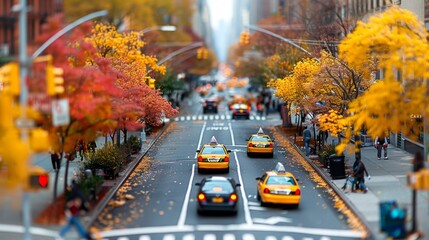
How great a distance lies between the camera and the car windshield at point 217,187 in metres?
25.9

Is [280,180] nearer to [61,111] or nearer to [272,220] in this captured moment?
[272,220]

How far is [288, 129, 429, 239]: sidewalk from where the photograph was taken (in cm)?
2384

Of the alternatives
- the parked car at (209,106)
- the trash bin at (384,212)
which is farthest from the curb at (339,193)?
the parked car at (209,106)

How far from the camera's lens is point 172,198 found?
1165 inches

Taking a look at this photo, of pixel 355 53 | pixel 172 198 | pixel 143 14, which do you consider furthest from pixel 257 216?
pixel 143 14

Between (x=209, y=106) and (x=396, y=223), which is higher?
(x=209, y=106)

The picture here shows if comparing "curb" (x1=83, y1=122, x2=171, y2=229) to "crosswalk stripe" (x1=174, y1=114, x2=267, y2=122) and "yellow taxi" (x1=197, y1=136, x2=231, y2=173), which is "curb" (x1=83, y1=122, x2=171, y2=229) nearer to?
"yellow taxi" (x1=197, y1=136, x2=231, y2=173)

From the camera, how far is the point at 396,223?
21.4m

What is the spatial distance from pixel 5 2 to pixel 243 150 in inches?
752

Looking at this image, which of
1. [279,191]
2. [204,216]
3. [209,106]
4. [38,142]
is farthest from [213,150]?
[209,106]

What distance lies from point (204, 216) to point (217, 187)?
111 centimetres

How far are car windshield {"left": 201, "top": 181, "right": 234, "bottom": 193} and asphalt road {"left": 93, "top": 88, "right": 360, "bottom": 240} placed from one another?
91 centimetres

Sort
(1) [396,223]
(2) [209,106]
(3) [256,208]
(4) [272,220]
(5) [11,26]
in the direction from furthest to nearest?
(2) [209,106]
(5) [11,26]
(3) [256,208]
(4) [272,220]
(1) [396,223]

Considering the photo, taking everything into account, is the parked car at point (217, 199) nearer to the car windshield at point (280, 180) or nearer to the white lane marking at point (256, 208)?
the white lane marking at point (256, 208)
